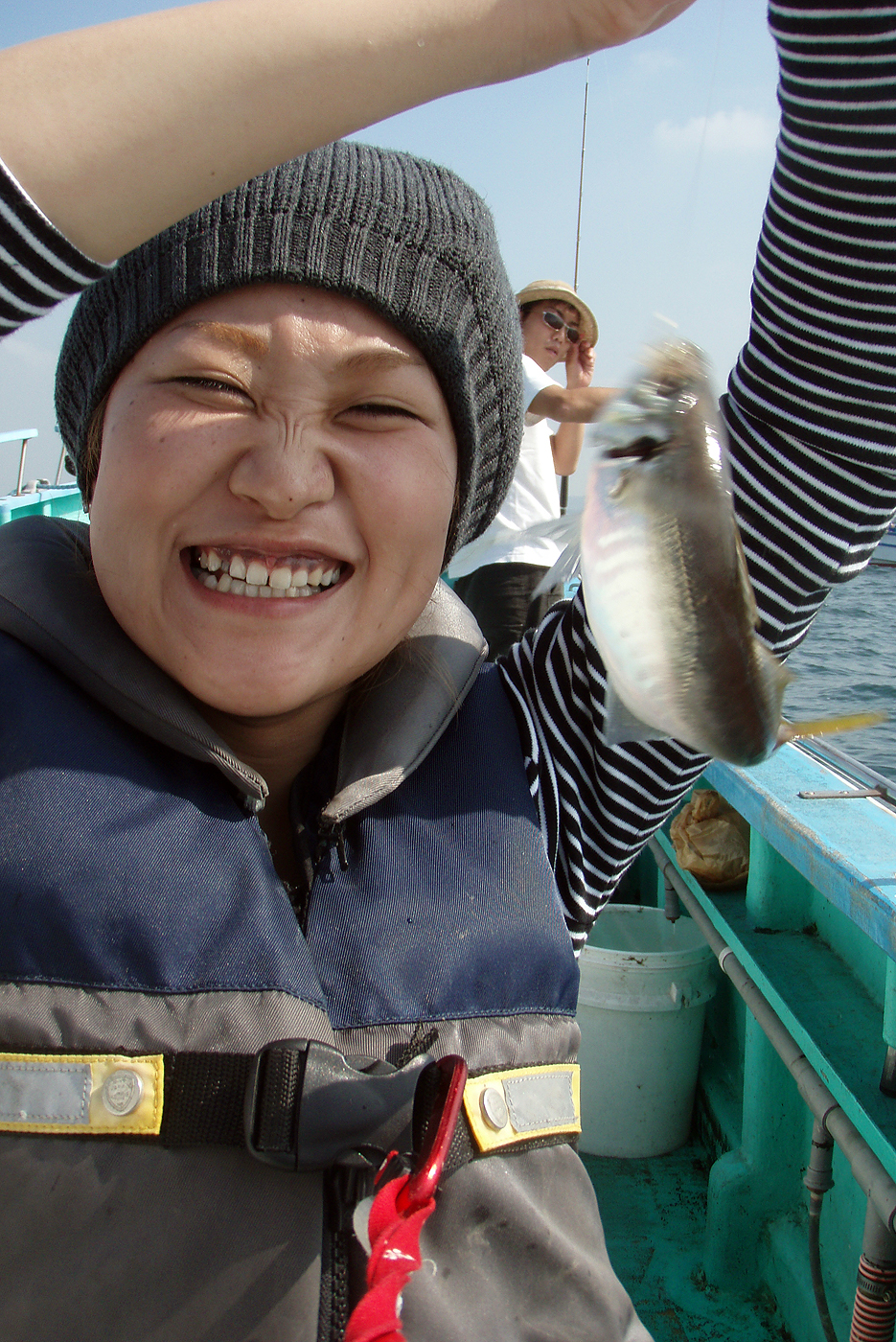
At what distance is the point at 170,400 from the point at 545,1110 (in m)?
1.13

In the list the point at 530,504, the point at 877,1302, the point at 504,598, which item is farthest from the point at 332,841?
the point at 530,504

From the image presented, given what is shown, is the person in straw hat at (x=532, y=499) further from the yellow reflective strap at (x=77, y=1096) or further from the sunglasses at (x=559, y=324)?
the yellow reflective strap at (x=77, y=1096)

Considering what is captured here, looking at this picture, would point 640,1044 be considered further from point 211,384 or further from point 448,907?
point 211,384

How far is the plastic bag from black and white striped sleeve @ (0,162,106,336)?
304cm

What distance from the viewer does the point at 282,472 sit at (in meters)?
1.36

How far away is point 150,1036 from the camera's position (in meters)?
1.22

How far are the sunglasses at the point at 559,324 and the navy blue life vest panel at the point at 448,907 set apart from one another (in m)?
4.25

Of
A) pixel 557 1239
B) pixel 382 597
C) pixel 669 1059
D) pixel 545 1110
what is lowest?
pixel 669 1059

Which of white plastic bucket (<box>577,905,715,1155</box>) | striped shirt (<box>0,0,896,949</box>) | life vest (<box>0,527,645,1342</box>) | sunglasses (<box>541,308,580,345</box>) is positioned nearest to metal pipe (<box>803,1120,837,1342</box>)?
white plastic bucket (<box>577,905,715,1155</box>)

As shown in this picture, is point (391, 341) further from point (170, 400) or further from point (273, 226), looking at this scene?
point (170, 400)

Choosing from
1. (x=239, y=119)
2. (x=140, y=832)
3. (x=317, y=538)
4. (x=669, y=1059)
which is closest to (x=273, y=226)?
(x=239, y=119)

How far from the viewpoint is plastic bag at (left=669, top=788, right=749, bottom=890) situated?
11.6ft

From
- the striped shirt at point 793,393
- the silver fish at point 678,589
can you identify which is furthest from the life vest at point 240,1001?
the silver fish at point 678,589

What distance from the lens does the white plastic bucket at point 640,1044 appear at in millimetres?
3520
